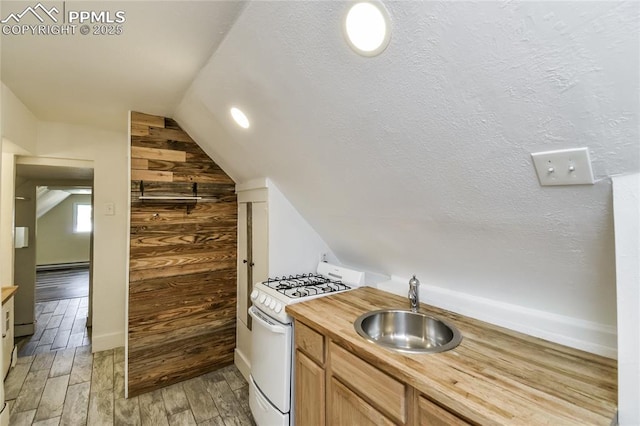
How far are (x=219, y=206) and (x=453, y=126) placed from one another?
88.6 inches

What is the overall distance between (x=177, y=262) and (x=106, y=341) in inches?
57.6

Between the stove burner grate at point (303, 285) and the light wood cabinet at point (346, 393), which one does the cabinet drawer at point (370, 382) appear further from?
the stove burner grate at point (303, 285)

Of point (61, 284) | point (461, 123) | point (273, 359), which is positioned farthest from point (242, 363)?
point (61, 284)

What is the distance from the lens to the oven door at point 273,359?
5.56 feet

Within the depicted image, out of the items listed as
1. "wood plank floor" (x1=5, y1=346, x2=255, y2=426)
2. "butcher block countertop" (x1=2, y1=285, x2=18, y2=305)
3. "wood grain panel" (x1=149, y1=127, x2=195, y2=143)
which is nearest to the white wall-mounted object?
"butcher block countertop" (x1=2, y1=285, x2=18, y2=305)

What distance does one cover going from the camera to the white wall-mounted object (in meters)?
3.21

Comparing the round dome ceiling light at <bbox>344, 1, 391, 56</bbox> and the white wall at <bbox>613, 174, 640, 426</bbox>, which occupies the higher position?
the round dome ceiling light at <bbox>344, 1, 391, 56</bbox>

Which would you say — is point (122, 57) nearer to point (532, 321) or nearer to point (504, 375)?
point (504, 375)

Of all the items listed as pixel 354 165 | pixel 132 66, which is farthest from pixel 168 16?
pixel 354 165

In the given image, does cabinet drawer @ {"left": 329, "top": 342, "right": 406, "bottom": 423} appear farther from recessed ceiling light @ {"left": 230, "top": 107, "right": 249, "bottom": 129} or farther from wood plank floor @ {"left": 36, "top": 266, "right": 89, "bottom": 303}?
wood plank floor @ {"left": 36, "top": 266, "right": 89, "bottom": 303}

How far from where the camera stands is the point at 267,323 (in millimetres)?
1794

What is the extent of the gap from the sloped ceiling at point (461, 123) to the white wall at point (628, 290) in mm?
64

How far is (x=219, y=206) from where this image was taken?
2.72 m

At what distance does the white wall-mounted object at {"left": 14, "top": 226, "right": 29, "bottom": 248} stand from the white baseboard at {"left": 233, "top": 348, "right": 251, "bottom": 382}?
2.83 metres
